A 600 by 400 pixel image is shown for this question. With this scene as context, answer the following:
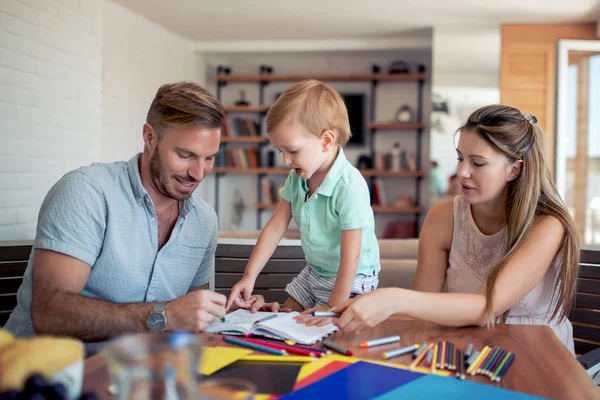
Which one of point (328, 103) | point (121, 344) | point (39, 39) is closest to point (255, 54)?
point (39, 39)

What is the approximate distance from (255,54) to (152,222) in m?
6.88

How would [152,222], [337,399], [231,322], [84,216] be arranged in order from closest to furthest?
1. [337,399]
2. [231,322]
3. [84,216]
4. [152,222]

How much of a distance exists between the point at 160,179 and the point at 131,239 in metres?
0.20

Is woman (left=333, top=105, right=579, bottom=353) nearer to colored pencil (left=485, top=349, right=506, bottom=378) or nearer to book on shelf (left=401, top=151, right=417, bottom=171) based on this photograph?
colored pencil (left=485, top=349, right=506, bottom=378)

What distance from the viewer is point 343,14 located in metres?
6.25

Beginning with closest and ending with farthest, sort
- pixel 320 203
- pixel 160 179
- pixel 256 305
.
Result: pixel 256 305 → pixel 160 179 → pixel 320 203

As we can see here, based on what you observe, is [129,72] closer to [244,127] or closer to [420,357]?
[244,127]

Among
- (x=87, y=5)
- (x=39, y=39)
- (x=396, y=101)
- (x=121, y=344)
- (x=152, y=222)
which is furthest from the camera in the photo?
(x=396, y=101)

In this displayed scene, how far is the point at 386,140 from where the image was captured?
26.6 ft

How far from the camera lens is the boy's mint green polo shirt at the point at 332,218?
78.5 inches

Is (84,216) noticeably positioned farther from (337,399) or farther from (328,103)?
(337,399)

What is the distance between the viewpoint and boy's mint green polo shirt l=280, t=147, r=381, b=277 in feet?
6.54

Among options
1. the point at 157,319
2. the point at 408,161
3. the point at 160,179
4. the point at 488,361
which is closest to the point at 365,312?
the point at 488,361

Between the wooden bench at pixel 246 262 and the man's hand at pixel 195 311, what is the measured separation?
913mm
